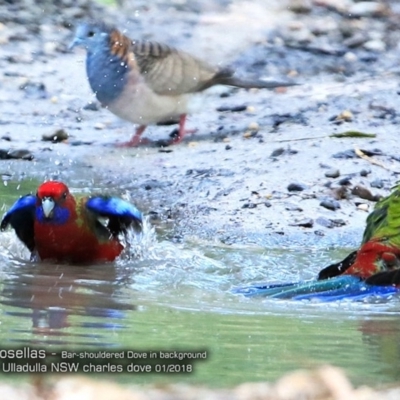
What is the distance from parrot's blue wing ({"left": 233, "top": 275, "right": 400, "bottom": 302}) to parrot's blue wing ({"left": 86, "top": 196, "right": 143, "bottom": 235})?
43.0 inches

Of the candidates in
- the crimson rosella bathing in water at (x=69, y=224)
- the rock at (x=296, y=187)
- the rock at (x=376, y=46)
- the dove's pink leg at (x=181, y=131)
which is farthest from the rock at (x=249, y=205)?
the rock at (x=376, y=46)

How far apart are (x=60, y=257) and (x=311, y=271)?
1.28m

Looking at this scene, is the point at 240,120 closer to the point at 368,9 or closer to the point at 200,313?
the point at 368,9

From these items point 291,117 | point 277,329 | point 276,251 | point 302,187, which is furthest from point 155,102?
point 277,329

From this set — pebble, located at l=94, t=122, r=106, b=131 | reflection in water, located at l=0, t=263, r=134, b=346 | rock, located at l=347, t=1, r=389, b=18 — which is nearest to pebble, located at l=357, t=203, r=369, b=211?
reflection in water, located at l=0, t=263, r=134, b=346

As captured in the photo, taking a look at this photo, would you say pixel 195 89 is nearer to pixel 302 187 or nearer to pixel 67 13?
pixel 302 187

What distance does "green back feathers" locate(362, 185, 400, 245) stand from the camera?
19.1 feet

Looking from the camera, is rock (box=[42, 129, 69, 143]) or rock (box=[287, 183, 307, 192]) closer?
rock (box=[287, 183, 307, 192])

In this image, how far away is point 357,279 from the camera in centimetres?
567

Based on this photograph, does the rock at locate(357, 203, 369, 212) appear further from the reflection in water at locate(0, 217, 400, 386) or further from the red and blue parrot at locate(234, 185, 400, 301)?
the red and blue parrot at locate(234, 185, 400, 301)

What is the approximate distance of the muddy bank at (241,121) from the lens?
7.86 m

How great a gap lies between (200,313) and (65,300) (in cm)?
64

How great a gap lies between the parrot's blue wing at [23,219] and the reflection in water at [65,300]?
23cm

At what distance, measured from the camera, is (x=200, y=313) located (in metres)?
5.05
